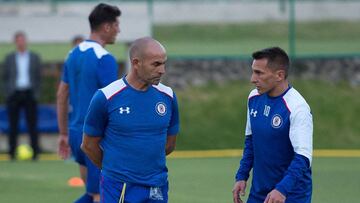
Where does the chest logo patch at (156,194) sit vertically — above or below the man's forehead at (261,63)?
below

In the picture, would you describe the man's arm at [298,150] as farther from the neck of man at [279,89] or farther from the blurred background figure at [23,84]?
the blurred background figure at [23,84]

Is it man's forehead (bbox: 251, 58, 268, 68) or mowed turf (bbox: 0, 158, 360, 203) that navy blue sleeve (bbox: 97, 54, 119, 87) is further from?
mowed turf (bbox: 0, 158, 360, 203)

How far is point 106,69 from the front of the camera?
385 inches

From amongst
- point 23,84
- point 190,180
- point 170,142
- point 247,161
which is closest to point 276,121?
point 247,161

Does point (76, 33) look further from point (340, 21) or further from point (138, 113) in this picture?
point (138, 113)

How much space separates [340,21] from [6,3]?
8703 mm

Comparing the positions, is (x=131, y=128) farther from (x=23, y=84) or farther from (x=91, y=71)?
(x=23, y=84)

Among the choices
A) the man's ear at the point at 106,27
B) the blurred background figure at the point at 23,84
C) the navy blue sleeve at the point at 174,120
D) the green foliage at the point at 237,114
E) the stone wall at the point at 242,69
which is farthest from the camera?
the stone wall at the point at 242,69

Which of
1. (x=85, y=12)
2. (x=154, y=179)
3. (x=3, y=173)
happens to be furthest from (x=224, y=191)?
(x=85, y=12)

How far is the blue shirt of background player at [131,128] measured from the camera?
749 cm

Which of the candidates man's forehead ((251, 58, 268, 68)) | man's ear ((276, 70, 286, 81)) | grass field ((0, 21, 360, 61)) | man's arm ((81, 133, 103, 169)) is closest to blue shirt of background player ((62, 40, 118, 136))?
man's arm ((81, 133, 103, 169))

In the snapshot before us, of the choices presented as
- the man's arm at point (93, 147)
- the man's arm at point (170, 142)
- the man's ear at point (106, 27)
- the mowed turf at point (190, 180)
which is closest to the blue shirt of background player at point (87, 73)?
the man's ear at point (106, 27)

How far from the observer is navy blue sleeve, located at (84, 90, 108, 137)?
24.6 feet

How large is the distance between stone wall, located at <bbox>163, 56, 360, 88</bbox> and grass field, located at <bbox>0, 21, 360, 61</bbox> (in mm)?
292
